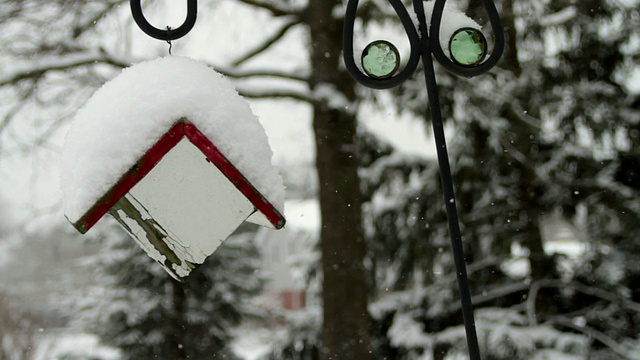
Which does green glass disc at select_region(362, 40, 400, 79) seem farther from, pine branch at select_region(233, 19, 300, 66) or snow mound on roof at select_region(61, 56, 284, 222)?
pine branch at select_region(233, 19, 300, 66)

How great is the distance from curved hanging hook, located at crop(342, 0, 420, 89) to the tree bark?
3696mm

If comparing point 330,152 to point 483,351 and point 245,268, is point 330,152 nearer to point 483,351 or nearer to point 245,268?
point 483,351

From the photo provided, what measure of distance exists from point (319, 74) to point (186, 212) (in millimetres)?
4294

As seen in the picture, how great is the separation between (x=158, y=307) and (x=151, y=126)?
7115 millimetres

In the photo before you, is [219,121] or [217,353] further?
[217,353]

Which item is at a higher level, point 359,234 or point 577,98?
point 577,98

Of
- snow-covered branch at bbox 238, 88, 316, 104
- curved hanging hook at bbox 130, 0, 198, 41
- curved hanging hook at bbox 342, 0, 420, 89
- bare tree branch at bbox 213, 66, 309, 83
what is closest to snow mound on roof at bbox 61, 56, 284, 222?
curved hanging hook at bbox 130, 0, 198, 41

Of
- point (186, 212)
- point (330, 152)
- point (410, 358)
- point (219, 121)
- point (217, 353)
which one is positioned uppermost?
point (219, 121)

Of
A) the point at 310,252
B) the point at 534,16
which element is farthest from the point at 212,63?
the point at 534,16

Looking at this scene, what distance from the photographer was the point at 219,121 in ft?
5.13

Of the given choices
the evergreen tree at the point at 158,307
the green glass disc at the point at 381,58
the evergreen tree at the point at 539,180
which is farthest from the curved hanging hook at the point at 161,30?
the evergreen tree at the point at 158,307

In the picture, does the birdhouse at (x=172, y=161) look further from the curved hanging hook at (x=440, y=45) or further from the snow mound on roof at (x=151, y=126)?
the curved hanging hook at (x=440, y=45)

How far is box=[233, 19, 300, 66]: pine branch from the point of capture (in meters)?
6.35

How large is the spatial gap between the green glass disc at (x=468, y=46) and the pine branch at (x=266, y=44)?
15.6ft
